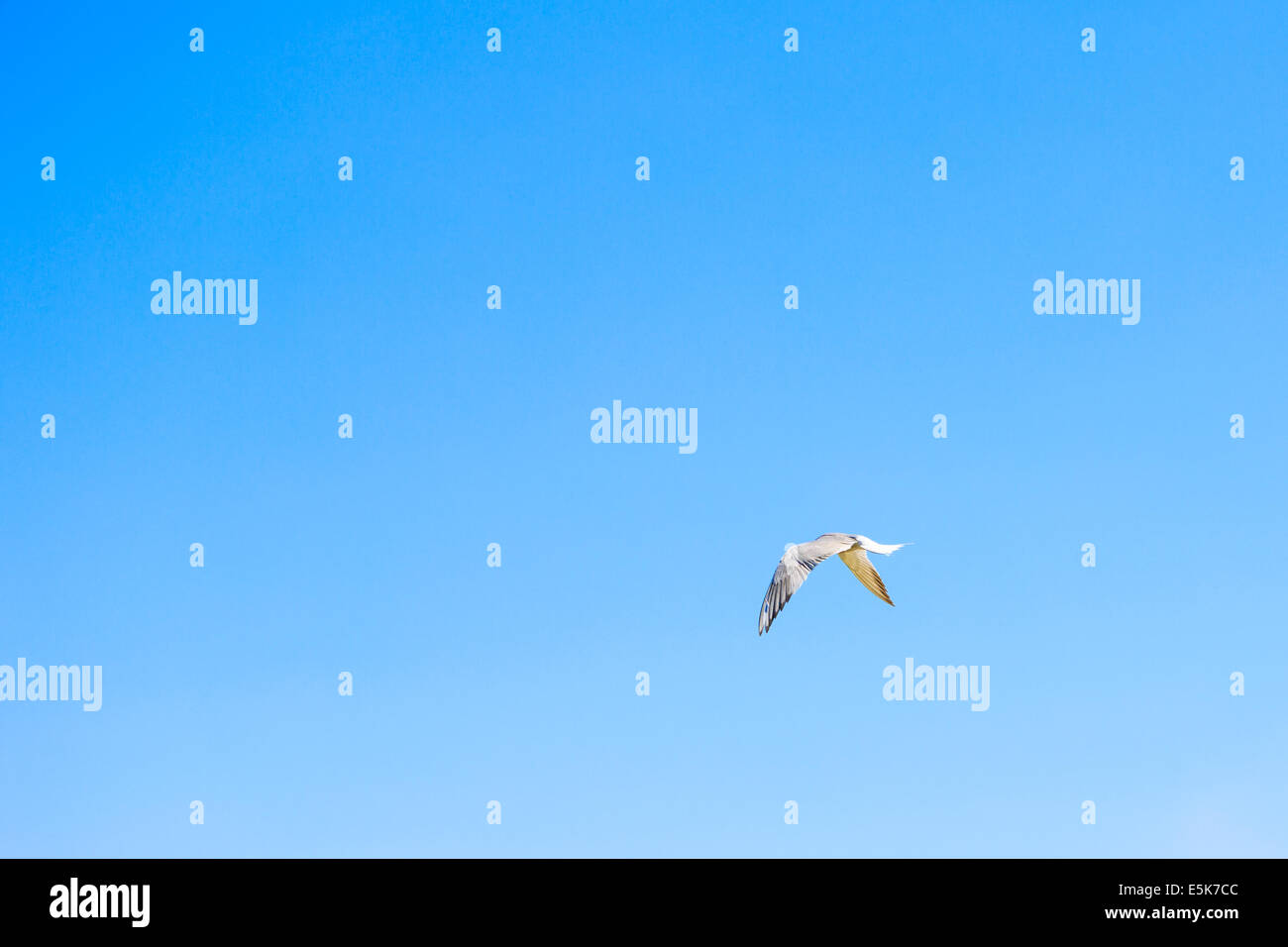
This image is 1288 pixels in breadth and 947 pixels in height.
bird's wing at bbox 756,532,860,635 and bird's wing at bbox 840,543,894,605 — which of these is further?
bird's wing at bbox 840,543,894,605

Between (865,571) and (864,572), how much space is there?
0.03m

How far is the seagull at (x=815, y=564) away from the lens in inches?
852

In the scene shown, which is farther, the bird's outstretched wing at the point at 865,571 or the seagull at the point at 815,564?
the bird's outstretched wing at the point at 865,571

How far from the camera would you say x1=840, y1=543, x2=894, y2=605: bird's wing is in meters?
25.0

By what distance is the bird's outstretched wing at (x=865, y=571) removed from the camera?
2502 centimetres

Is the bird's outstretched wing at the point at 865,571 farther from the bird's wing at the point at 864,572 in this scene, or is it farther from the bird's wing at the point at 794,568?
the bird's wing at the point at 794,568

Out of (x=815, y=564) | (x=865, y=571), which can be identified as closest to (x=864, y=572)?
(x=865, y=571)

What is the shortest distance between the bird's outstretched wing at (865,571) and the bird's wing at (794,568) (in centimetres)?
100

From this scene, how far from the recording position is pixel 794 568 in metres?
22.5

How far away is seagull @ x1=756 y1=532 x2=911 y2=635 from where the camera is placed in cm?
2164

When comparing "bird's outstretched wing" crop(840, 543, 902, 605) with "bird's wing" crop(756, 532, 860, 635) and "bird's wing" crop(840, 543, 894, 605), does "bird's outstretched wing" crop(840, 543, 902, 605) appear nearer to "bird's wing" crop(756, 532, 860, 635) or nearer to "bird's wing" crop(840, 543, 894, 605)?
"bird's wing" crop(840, 543, 894, 605)
